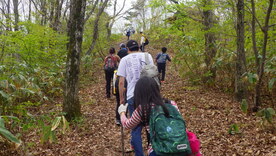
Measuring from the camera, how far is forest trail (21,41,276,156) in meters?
4.37

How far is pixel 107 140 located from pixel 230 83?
4.80 meters

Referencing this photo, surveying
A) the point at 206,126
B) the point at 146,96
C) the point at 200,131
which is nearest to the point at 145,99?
the point at 146,96

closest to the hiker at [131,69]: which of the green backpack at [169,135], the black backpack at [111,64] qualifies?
the green backpack at [169,135]

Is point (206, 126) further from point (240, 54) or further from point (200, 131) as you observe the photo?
point (240, 54)

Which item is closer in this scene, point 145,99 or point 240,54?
point 145,99

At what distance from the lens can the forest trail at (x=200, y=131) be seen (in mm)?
4371

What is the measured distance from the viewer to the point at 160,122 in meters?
2.12

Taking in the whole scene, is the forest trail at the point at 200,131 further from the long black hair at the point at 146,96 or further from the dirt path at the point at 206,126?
the long black hair at the point at 146,96

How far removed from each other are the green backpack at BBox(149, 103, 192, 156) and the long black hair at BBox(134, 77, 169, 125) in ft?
0.47

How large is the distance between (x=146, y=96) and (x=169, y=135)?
51cm

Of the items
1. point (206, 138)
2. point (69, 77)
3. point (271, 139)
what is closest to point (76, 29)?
point (69, 77)

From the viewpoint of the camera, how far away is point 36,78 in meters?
7.84

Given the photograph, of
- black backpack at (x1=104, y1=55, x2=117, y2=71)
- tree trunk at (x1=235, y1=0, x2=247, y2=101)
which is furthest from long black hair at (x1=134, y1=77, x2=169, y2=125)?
black backpack at (x1=104, y1=55, x2=117, y2=71)

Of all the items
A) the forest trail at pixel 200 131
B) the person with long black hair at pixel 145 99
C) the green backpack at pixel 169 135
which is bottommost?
the forest trail at pixel 200 131
